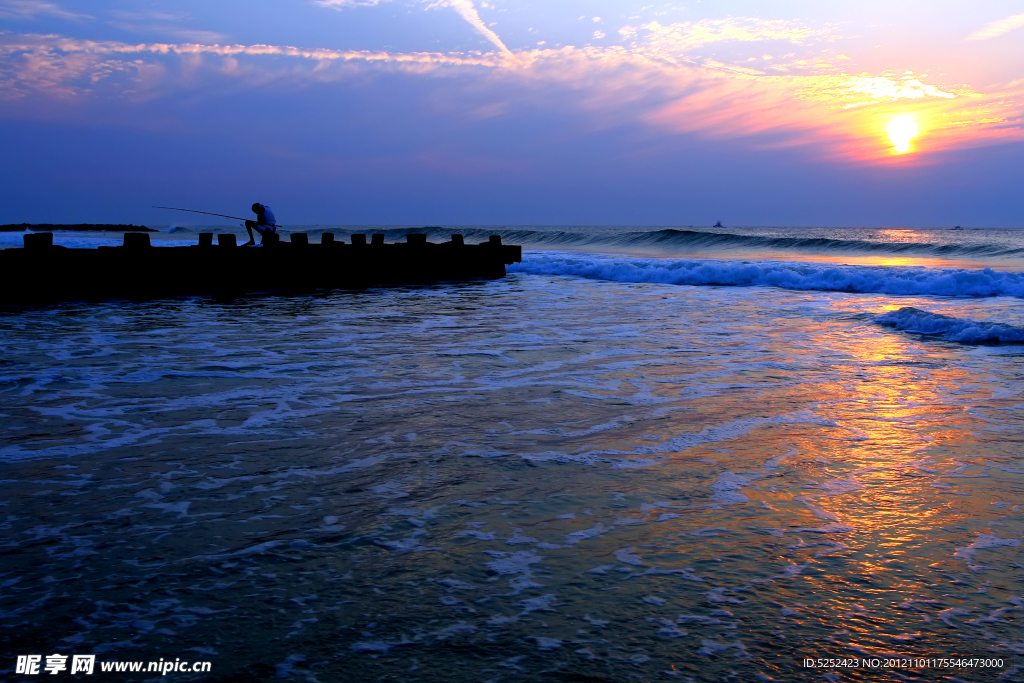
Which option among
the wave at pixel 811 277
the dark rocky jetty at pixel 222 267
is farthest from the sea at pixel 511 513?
the wave at pixel 811 277

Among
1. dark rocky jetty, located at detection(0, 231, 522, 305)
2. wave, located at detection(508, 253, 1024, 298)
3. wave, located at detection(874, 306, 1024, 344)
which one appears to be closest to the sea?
wave, located at detection(874, 306, 1024, 344)

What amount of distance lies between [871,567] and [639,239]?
40.5 metres

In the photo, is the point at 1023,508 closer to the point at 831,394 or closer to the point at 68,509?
the point at 831,394

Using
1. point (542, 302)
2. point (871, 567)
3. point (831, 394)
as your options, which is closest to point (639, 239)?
point (542, 302)

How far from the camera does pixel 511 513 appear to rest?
9.72 ft

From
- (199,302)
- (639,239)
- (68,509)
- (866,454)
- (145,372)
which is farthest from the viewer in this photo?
(639,239)

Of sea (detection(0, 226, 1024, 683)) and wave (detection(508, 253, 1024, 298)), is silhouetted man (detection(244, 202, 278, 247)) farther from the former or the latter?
sea (detection(0, 226, 1024, 683))

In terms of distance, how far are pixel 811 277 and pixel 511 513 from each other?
14.9 meters

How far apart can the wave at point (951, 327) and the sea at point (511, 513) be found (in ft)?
3.88

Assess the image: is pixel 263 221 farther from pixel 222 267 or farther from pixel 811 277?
pixel 811 277

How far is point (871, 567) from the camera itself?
8.17 feet

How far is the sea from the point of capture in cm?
203

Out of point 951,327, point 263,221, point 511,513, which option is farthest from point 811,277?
point 511,513

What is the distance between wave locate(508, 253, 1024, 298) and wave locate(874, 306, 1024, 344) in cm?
628
